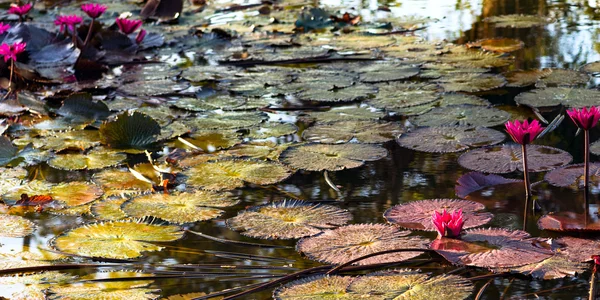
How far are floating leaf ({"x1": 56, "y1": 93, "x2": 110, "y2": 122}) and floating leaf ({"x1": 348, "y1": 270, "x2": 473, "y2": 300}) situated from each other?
190 centimetres

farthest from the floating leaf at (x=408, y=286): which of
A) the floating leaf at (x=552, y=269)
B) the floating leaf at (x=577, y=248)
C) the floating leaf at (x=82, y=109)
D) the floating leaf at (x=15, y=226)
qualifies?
the floating leaf at (x=82, y=109)

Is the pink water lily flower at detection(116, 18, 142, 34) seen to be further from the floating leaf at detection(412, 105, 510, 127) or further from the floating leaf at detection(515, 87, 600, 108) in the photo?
the floating leaf at detection(515, 87, 600, 108)

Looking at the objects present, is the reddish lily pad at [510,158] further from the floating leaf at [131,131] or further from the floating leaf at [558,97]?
the floating leaf at [131,131]

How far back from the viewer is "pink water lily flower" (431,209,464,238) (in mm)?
1846

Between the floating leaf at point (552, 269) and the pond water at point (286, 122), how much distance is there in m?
0.01

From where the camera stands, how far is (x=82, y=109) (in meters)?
3.32

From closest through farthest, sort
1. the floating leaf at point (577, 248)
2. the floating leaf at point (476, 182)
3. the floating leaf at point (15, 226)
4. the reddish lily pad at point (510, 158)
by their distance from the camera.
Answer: the floating leaf at point (577, 248) < the floating leaf at point (15, 226) < the floating leaf at point (476, 182) < the reddish lily pad at point (510, 158)

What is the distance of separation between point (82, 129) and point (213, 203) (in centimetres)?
111

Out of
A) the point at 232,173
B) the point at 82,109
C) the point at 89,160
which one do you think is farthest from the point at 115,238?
the point at 82,109

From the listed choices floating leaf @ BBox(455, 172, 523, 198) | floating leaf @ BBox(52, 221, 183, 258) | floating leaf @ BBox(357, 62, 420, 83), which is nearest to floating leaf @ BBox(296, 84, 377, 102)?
floating leaf @ BBox(357, 62, 420, 83)

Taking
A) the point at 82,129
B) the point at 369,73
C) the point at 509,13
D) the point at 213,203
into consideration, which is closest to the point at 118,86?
the point at 82,129

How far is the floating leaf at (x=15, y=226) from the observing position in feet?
6.99

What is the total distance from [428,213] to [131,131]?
1293 mm

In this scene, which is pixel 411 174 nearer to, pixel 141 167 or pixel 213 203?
pixel 213 203
